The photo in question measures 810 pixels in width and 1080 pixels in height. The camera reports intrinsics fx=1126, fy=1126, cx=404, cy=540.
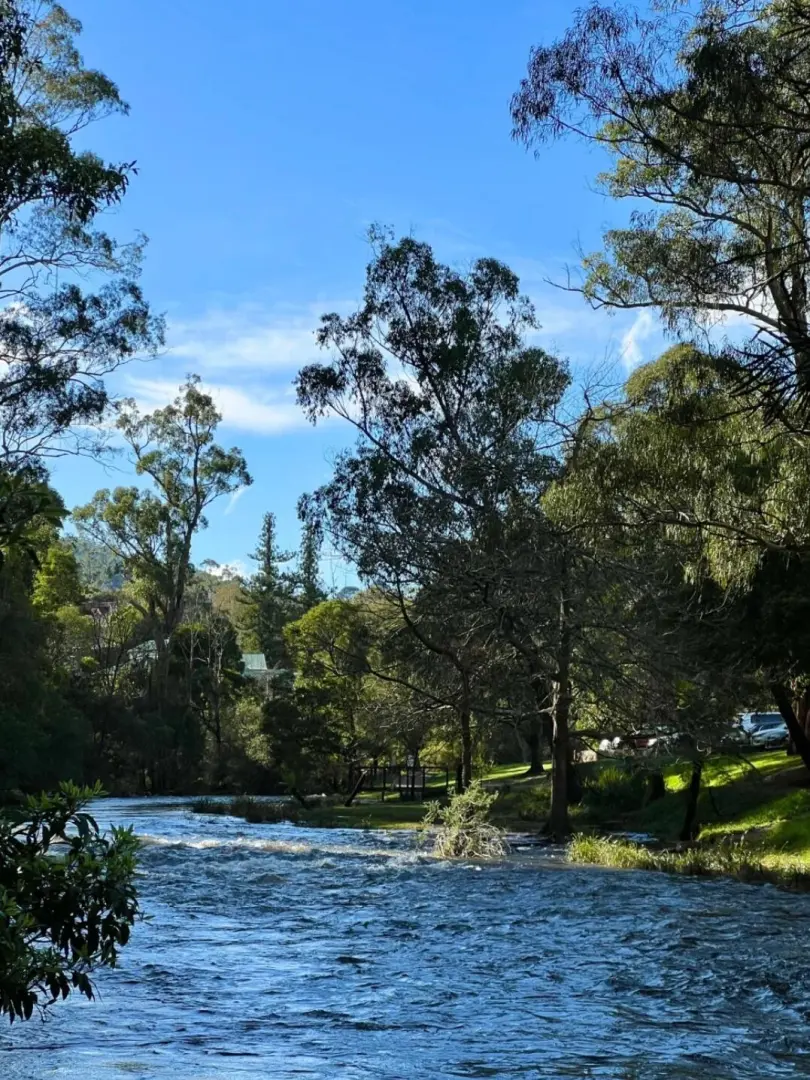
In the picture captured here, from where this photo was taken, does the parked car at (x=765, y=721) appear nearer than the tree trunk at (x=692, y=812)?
No

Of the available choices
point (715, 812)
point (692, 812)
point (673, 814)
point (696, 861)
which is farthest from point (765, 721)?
point (696, 861)

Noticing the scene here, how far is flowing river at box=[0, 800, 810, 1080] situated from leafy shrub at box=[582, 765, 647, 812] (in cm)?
1220

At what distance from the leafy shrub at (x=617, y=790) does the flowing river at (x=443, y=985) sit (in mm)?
12205

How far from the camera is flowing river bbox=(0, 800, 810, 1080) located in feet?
20.0

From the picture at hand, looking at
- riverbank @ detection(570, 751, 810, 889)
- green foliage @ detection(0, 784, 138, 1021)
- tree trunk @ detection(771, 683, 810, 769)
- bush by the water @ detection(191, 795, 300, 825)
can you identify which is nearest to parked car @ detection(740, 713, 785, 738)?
riverbank @ detection(570, 751, 810, 889)

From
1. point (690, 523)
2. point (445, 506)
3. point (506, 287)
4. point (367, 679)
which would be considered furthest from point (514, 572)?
point (367, 679)

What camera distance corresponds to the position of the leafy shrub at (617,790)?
2739cm

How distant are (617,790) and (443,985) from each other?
20387 millimetres

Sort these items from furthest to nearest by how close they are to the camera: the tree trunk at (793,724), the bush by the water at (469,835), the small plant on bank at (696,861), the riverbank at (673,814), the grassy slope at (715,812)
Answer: the tree trunk at (793,724) → the grassy slope at (715,812) → the bush by the water at (469,835) → the riverbank at (673,814) → the small plant on bank at (696,861)

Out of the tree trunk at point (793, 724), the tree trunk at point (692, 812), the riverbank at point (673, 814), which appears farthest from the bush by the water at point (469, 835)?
the tree trunk at point (793, 724)

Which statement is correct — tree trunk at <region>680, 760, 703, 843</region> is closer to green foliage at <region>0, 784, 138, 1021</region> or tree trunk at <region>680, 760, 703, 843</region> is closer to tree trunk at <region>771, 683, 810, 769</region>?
tree trunk at <region>771, 683, 810, 769</region>

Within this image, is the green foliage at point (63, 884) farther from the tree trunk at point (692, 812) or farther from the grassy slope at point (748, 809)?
the tree trunk at point (692, 812)

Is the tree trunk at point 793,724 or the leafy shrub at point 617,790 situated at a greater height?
the tree trunk at point 793,724

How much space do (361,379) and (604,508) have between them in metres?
13.4
